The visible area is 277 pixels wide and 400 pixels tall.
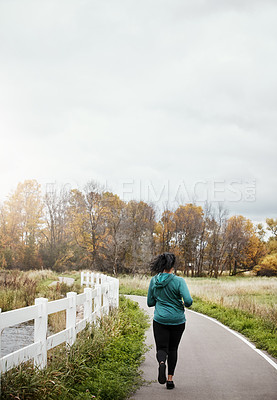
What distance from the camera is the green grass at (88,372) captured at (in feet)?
15.2

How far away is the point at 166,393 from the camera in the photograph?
573 centimetres

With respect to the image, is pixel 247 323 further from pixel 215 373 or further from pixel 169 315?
pixel 169 315

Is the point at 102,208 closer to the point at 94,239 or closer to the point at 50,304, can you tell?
the point at 94,239

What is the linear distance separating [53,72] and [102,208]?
84.1 feet

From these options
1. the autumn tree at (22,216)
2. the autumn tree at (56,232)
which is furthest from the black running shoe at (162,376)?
the autumn tree at (22,216)

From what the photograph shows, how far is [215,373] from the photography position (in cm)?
688

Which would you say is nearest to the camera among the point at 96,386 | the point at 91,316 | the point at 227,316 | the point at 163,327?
the point at 96,386

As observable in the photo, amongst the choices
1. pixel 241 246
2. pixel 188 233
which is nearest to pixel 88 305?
pixel 188 233

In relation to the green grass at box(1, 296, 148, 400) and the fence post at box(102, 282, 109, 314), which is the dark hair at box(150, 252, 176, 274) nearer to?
the green grass at box(1, 296, 148, 400)

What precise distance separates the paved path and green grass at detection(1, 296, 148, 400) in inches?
12.5

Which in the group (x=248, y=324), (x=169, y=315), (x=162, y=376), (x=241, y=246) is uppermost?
(x=241, y=246)

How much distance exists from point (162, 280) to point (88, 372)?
192cm

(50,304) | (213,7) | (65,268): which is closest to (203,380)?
(50,304)

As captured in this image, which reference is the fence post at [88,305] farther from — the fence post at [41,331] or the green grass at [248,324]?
the green grass at [248,324]
